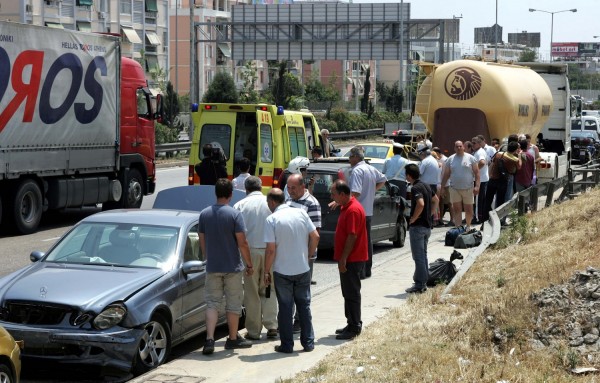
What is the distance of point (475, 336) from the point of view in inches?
371

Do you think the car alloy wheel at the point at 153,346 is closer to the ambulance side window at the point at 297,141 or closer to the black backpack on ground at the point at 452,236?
the black backpack on ground at the point at 452,236

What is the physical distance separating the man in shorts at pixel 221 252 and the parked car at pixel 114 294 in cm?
23

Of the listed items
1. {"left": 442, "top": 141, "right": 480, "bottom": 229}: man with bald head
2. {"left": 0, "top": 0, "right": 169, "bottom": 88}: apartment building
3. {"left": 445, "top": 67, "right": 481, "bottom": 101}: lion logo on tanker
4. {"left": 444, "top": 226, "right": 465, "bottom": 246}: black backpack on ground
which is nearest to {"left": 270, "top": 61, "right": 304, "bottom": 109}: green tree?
{"left": 0, "top": 0, "right": 169, "bottom": 88}: apartment building

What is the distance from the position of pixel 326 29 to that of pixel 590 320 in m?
52.8

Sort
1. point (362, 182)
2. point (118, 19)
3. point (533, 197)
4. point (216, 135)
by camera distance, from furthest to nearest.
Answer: point (118, 19) → point (216, 135) → point (533, 197) → point (362, 182)

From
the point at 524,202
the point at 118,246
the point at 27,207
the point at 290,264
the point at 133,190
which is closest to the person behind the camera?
the point at 290,264

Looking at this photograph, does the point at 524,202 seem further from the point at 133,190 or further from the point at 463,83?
the point at 133,190

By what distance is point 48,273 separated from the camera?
10.0 m

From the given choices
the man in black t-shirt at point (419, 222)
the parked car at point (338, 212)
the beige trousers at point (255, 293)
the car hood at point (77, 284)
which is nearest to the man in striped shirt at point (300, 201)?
the beige trousers at point (255, 293)

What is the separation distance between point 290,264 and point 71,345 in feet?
7.09

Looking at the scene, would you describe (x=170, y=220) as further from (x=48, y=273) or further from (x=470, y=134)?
(x=470, y=134)

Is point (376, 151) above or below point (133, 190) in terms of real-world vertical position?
above

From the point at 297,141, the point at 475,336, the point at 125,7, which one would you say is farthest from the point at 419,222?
the point at 125,7

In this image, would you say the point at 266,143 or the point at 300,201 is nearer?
the point at 300,201
